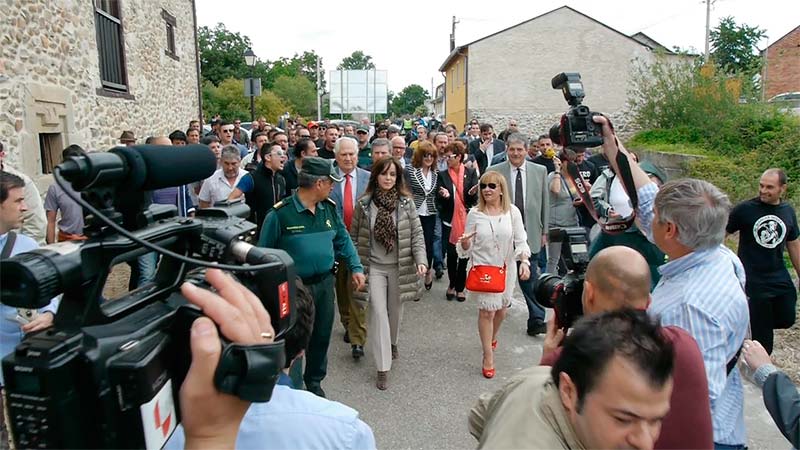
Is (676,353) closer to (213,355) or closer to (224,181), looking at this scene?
(213,355)

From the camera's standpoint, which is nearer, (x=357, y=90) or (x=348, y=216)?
(x=348, y=216)

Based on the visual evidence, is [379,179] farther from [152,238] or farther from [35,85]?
[35,85]

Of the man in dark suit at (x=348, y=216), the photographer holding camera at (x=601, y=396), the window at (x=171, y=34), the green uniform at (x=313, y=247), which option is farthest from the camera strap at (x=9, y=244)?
the window at (x=171, y=34)

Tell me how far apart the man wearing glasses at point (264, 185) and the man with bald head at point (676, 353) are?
4743 mm

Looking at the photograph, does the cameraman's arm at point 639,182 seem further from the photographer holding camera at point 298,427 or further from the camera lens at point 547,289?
the photographer holding camera at point 298,427

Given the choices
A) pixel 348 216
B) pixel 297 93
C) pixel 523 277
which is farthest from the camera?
pixel 297 93

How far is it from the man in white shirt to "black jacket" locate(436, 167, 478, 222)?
2533 millimetres

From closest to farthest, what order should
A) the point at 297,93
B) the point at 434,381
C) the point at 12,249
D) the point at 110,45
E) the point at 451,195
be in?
the point at 12,249 < the point at 434,381 < the point at 451,195 < the point at 110,45 < the point at 297,93

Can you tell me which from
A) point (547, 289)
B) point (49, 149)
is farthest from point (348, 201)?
point (49, 149)

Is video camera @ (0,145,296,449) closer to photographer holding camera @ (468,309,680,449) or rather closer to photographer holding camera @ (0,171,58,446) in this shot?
photographer holding camera @ (468,309,680,449)

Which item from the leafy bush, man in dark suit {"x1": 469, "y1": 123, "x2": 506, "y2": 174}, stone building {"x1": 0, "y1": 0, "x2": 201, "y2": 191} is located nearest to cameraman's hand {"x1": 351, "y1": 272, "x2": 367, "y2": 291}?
stone building {"x1": 0, "y1": 0, "x2": 201, "y2": 191}

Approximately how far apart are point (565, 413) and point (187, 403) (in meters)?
1.06

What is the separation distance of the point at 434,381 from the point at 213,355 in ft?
13.6

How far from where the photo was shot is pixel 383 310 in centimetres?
495
